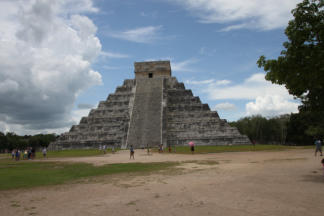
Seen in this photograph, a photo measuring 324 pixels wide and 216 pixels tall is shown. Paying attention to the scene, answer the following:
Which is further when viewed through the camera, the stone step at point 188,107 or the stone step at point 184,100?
the stone step at point 184,100

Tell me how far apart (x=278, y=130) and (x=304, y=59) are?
44.2 m

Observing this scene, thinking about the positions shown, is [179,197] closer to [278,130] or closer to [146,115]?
[146,115]

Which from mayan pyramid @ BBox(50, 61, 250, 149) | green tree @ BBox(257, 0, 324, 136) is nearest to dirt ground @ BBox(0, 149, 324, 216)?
green tree @ BBox(257, 0, 324, 136)

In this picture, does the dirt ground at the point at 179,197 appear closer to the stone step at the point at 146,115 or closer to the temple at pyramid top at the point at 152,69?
the stone step at the point at 146,115

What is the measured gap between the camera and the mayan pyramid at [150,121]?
93.7ft

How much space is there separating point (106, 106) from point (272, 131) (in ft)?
102

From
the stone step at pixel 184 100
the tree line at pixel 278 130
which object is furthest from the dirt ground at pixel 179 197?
the tree line at pixel 278 130

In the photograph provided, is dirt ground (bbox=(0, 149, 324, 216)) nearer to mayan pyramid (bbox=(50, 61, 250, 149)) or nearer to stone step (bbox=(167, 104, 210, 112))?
mayan pyramid (bbox=(50, 61, 250, 149))

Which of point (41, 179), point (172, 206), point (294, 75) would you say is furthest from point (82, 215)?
point (294, 75)

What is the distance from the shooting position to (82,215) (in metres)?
4.88

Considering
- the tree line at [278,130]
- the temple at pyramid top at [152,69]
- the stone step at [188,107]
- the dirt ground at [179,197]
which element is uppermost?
the temple at pyramid top at [152,69]

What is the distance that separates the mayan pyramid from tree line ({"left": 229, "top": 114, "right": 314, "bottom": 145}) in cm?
1615

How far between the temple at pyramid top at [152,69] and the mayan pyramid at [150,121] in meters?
1.51

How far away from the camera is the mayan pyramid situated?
28.5 meters
